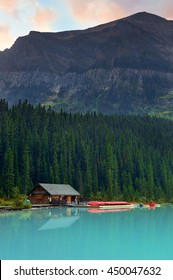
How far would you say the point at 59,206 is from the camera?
9131 cm

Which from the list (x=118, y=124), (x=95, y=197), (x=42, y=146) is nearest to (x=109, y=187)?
(x=95, y=197)

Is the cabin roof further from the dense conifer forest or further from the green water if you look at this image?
the green water

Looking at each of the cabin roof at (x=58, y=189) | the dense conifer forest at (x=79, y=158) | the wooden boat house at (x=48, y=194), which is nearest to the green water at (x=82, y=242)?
the wooden boat house at (x=48, y=194)

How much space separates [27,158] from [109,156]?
3220 cm

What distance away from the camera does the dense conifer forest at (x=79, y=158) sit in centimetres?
10769

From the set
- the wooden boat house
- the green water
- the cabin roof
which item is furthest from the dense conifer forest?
the green water

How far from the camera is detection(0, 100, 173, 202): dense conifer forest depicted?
107688mm

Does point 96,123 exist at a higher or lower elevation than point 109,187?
higher

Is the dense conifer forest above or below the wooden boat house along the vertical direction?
above

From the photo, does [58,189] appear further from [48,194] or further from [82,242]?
[82,242]

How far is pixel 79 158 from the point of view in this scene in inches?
4966

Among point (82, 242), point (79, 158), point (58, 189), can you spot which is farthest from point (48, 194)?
point (82, 242)

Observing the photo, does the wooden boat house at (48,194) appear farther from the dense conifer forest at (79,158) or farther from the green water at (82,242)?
the green water at (82,242)
